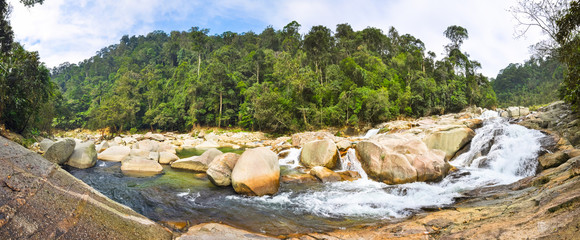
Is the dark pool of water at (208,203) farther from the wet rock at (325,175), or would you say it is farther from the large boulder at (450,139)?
the large boulder at (450,139)

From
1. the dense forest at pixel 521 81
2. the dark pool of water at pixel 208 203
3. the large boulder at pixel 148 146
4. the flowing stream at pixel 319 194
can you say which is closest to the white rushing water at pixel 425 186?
the flowing stream at pixel 319 194

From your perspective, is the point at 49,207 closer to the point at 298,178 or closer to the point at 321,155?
the point at 298,178

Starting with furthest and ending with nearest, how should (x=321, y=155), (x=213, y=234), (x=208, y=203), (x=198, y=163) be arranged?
(x=321, y=155) < (x=198, y=163) < (x=208, y=203) < (x=213, y=234)

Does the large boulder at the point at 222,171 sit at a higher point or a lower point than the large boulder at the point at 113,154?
higher

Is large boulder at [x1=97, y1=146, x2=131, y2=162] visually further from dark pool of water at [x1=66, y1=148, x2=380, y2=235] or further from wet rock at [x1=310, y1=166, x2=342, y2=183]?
wet rock at [x1=310, y1=166, x2=342, y2=183]

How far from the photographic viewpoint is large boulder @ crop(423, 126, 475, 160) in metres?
11.8

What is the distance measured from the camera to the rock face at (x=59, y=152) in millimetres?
10164

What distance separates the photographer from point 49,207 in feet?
7.91

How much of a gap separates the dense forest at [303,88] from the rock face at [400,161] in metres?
17.0

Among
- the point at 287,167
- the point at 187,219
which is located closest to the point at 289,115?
the point at 287,167

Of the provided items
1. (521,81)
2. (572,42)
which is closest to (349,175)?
(572,42)

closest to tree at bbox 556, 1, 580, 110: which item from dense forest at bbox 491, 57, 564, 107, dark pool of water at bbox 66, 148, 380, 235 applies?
dark pool of water at bbox 66, 148, 380, 235

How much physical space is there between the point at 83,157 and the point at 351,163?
1184 centimetres

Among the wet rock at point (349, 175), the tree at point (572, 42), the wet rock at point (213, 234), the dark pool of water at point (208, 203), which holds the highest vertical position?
the tree at point (572, 42)
